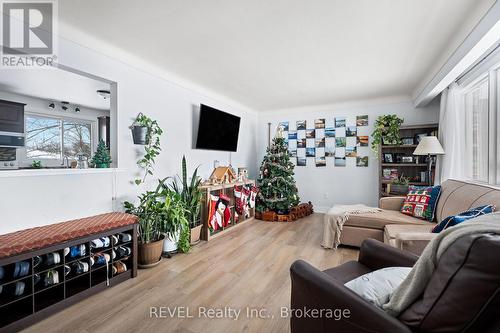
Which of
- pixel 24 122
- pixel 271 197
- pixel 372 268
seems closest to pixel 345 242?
pixel 372 268

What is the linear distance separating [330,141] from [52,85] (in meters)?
5.14

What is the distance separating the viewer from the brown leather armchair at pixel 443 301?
24.9 inches

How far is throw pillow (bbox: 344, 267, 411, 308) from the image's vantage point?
3.24 feet

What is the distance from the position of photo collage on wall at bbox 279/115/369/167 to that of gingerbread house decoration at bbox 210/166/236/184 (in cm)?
192

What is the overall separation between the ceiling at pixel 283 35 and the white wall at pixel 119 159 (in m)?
0.23

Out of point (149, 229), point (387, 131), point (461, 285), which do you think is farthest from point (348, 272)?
point (387, 131)

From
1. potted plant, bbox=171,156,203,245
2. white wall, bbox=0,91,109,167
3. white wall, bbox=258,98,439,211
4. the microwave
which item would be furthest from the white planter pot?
white wall, bbox=0,91,109,167

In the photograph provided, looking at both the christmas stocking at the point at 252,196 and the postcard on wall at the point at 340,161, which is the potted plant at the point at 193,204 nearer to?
the christmas stocking at the point at 252,196

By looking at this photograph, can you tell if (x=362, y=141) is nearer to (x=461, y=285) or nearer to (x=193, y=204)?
(x=193, y=204)

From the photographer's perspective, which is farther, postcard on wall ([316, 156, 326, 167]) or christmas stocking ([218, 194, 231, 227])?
A: postcard on wall ([316, 156, 326, 167])

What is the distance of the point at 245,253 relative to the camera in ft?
9.20

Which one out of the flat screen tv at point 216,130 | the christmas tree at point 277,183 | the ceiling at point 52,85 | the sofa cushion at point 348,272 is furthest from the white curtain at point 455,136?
the ceiling at point 52,85

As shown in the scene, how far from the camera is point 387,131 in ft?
13.6

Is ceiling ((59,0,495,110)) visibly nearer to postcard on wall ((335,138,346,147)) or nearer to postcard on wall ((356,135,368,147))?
postcard on wall ((356,135,368,147))
